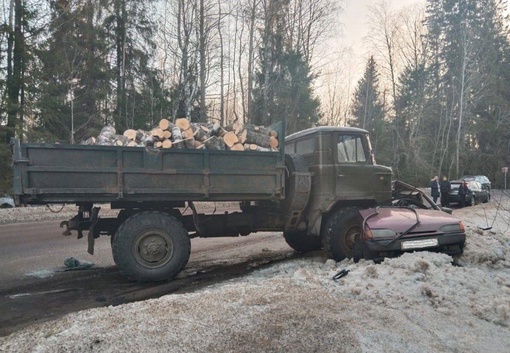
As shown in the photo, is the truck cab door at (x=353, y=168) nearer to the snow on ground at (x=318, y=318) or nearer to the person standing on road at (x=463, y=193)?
the snow on ground at (x=318, y=318)

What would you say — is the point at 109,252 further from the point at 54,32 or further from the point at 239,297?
the point at 54,32

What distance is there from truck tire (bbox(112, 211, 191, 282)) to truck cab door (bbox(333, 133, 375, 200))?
296cm

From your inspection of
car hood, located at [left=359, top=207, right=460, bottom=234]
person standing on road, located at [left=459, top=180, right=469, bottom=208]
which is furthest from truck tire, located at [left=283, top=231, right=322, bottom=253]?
person standing on road, located at [left=459, top=180, right=469, bottom=208]

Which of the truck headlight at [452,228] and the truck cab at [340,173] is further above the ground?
the truck cab at [340,173]

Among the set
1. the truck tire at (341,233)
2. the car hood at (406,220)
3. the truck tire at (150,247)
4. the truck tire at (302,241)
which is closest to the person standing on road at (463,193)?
the truck tire at (302,241)

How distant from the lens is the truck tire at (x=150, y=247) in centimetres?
562

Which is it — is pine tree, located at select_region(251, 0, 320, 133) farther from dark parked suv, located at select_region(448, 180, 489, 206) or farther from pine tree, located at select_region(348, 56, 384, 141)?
pine tree, located at select_region(348, 56, 384, 141)

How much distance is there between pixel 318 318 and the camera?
3588mm

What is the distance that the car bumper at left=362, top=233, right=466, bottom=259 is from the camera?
18.7ft

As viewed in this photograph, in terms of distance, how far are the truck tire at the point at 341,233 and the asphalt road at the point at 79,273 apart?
1.24 metres

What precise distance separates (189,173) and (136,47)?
23750mm

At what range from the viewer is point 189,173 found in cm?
579

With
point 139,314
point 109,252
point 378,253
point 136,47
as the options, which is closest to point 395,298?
point 378,253

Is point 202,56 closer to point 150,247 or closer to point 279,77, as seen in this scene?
point 279,77
